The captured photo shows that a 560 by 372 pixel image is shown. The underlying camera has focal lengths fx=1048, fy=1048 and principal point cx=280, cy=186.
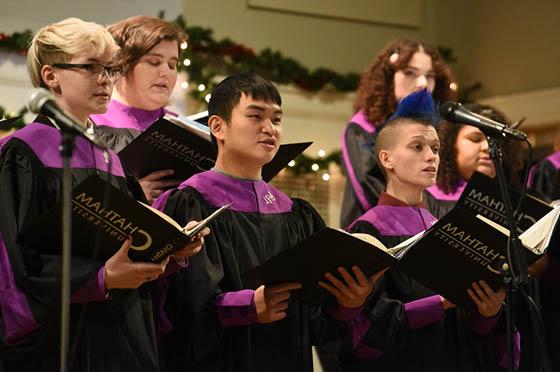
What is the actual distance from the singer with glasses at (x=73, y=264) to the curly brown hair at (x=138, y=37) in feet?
3.05

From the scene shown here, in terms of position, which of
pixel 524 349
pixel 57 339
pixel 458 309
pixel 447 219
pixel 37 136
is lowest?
pixel 524 349

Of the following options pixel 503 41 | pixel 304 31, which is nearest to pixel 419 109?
pixel 304 31

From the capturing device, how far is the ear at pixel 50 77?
320cm

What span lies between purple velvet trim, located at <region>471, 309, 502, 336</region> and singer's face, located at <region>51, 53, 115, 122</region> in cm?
153

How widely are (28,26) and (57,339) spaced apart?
11.5 ft

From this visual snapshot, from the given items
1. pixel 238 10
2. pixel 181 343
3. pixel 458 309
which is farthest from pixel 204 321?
pixel 238 10

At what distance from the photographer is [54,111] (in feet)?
8.30

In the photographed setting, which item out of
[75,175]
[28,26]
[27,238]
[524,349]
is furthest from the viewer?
[28,26]

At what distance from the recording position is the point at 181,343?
3311mm

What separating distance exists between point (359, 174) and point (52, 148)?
2151 mm

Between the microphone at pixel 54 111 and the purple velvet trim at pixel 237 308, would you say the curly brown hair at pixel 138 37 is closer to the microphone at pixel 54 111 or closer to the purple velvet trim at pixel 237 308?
the purple velvet trim at pixel 237 308

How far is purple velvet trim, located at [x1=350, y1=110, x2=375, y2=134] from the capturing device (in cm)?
512

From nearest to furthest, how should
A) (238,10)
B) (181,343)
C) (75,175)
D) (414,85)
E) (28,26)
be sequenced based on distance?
(75,175) → (181,343) → (414,85) → (28,26) → (238,10)

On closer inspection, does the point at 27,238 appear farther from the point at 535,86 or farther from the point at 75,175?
the point at 535,86
